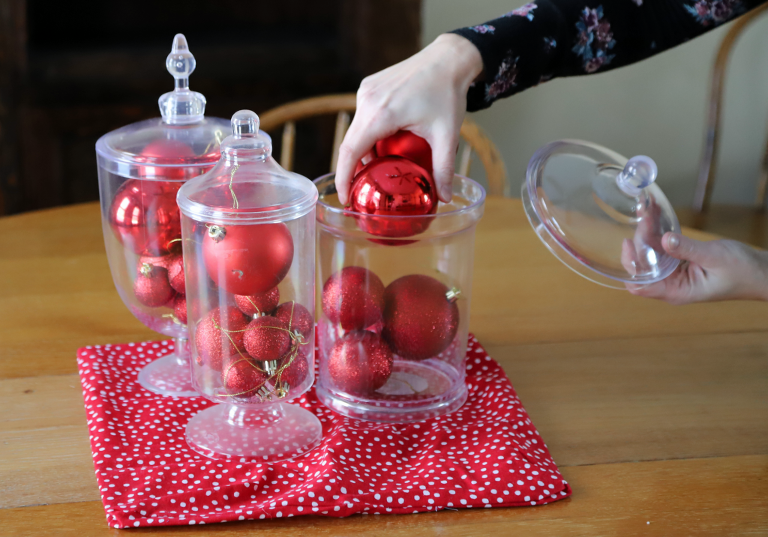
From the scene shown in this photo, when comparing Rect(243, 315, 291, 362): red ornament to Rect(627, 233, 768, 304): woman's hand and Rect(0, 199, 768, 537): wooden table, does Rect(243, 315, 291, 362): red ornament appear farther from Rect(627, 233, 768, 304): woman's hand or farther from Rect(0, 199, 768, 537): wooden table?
Rect(627, 233, 768, 304): woman's hand

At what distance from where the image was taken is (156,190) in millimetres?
721

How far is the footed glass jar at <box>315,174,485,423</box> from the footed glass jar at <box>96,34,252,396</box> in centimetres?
14

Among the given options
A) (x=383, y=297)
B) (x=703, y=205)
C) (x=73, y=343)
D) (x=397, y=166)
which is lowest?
(x=703, y=205)

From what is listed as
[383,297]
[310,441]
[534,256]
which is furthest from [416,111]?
[534,256]

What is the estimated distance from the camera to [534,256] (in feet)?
3.83

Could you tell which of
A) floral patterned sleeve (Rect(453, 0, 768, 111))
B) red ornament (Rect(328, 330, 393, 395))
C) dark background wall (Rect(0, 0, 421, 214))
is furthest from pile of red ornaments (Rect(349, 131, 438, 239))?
dark background wall (Rect(0, 0, 421, 214))

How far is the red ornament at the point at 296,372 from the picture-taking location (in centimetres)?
67

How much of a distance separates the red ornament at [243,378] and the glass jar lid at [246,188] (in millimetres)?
131

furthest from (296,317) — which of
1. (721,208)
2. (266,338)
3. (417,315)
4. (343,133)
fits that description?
(721,208)

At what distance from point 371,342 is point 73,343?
0.39 metres

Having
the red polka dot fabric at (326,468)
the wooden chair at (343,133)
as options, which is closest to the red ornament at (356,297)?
the red polka dot fabric at (326,468)

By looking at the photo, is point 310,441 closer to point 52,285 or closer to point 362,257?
point 362,257

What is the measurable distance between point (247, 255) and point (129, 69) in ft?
5.41

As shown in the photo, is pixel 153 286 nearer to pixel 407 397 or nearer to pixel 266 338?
pixel 266 338
